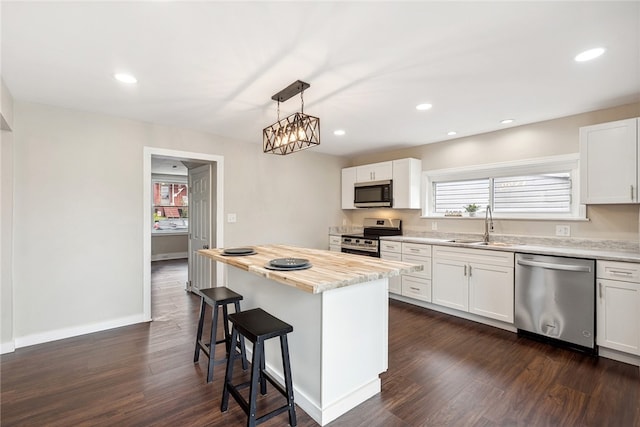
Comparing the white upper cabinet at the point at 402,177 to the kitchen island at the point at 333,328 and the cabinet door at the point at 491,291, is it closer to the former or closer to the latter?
the cabinet door at the point at 491,291

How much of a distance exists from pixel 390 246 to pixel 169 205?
22.7 ft

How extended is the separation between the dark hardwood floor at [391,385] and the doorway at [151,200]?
0.64 m

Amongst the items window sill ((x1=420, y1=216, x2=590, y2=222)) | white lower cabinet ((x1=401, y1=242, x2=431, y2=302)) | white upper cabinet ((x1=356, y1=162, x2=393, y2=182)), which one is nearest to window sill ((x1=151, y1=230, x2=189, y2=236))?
white upper cabinet ((x1=356, y1=162, x2=393, y2=182))

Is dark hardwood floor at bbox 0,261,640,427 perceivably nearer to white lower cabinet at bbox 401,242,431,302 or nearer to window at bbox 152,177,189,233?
white lower cabinet at bbox 401,242,431,302

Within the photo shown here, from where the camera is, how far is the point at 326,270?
187cm

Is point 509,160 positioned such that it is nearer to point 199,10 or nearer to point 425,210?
point 425,210

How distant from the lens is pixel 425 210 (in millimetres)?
4574

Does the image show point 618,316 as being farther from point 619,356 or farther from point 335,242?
point 335,242

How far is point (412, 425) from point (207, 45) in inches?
105

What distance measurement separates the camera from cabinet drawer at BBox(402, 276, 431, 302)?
3900mm

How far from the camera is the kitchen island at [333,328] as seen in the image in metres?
1.80

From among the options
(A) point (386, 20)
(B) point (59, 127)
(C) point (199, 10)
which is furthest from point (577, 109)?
(B) point (59, 127)

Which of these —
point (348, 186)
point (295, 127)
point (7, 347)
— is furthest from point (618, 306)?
point (7, 347)

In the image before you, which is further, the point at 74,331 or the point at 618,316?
the point at 74,331
